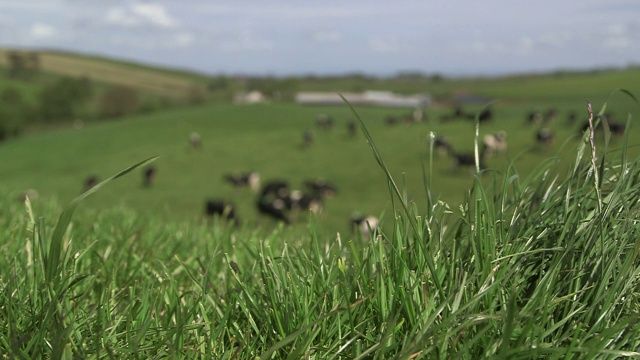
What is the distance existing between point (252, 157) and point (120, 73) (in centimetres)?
10488

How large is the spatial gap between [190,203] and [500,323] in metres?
29.1

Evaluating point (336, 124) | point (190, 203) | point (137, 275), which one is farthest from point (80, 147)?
point (137, 275)

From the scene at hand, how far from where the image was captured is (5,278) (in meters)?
2.04

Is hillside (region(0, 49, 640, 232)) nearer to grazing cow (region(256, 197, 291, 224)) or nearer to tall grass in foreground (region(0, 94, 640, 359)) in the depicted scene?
grazing cow (region(256, 197, 291, 224))

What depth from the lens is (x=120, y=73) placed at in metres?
134

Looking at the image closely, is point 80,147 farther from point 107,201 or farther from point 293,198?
point 293,198

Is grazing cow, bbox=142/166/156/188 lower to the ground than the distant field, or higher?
lower

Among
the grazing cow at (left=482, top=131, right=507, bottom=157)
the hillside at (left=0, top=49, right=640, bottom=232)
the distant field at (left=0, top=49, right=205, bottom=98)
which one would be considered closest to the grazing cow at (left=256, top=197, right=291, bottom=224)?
the hillside at (left=0, top=49, right=640, bottom=232)

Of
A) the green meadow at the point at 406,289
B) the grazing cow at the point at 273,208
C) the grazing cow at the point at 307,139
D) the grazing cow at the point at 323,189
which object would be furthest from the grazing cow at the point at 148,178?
the green meadow at the point at 406,289

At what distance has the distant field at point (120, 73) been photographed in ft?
406

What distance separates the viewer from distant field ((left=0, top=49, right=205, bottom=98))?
124m

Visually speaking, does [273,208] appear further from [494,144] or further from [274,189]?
[494,144]

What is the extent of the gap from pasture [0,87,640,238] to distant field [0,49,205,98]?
62.4 metres

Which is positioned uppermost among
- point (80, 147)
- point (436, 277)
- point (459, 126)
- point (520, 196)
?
point (520, 196)
